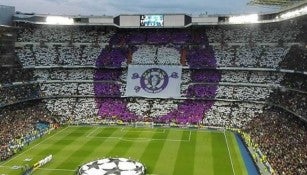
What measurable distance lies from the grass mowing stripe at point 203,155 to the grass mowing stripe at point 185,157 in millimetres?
491

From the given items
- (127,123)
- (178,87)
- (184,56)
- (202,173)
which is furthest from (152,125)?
(202,173)

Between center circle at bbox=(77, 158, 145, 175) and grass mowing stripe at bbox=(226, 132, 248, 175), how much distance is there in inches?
408

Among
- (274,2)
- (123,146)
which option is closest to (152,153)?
(123,146)

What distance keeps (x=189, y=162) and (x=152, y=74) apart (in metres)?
33.2

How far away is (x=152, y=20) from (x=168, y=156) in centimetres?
3753

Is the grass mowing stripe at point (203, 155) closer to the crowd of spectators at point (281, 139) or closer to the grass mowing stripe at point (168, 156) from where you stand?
the grass mowing stripe at point (168, 156)

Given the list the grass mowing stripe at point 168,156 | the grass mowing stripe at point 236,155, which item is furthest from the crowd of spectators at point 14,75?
the grass mowing stripe at point 236,155

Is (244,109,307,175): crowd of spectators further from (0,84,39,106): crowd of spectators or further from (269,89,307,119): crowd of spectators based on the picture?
(0,84,39,106): crowd of spectators

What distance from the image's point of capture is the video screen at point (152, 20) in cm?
7925

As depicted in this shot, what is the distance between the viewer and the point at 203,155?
161 ft

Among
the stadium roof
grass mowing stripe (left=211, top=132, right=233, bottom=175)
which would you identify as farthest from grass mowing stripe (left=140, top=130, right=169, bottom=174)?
the stadium roof

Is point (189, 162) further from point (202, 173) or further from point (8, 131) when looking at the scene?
point (8, 131)

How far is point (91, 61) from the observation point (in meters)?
78.9

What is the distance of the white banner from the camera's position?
75.0 meters
